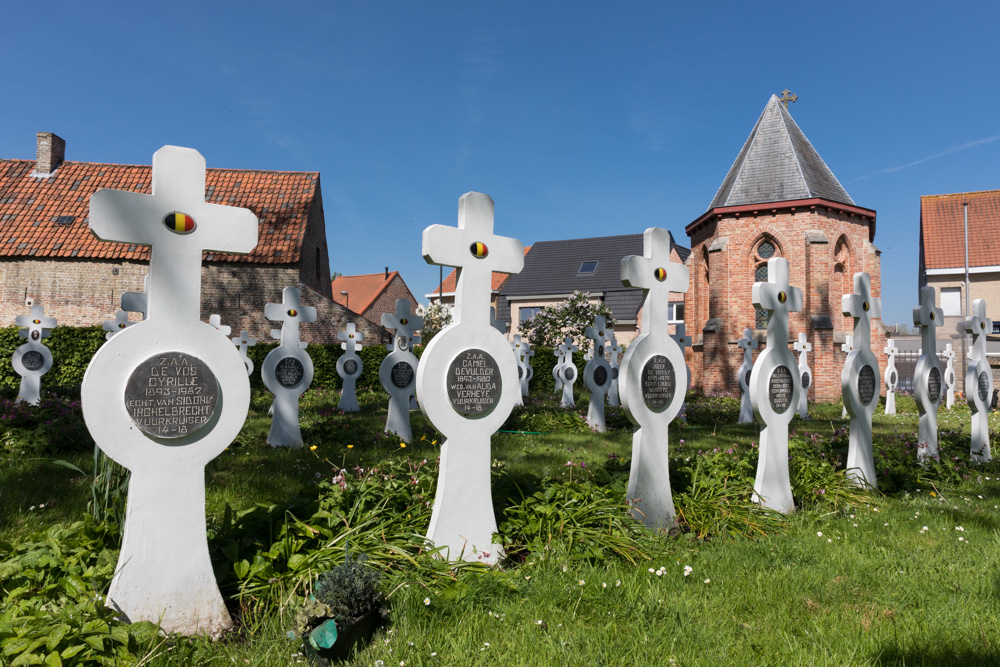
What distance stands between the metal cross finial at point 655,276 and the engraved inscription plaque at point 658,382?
28 centimetres

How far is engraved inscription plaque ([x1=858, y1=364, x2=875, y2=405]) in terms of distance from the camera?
6.35 meters

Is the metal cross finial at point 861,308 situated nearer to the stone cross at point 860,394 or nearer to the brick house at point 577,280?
the stone cross at point 860,394

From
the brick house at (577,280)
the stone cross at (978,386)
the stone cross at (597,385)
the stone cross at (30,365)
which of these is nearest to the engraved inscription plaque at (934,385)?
the stone cross at (978,386)

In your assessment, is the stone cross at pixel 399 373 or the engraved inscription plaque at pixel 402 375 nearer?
the stone cross at pixel 399 373

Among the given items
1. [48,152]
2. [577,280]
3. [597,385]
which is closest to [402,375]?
[597,385]

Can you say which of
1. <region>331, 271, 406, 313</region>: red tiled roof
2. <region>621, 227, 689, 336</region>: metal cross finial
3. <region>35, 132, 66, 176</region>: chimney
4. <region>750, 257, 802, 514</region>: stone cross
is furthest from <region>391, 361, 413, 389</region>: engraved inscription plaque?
<region>331, 271, 406, 313</region>: red tiled roof

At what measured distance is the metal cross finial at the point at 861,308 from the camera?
21.3 ft

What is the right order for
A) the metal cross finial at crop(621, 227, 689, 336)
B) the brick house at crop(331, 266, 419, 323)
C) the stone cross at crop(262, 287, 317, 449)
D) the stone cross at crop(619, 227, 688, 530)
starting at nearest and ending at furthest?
the stone cross at crop(619, 227, 688, 530) < the metal cross finial at crop(621, 227, 689, 336) < the stone cross at crop(262, 287, 317, 449) < the brick house at crop(331, 266, 419, 323)

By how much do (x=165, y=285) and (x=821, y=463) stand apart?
6292 mm

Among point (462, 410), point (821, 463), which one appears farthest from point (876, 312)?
point (462, 410)

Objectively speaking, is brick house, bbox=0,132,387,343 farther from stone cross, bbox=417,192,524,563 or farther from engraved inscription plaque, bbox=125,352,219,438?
engraved inscription plaque, bbox=125,352,219,438

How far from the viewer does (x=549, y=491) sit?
4.55 meters

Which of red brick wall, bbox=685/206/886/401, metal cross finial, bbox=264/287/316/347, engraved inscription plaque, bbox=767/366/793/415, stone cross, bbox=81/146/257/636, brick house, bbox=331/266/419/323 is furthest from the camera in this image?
brick house, bbox=331/266/419/323

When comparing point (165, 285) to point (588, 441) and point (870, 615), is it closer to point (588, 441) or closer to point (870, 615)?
point (870, 615)
